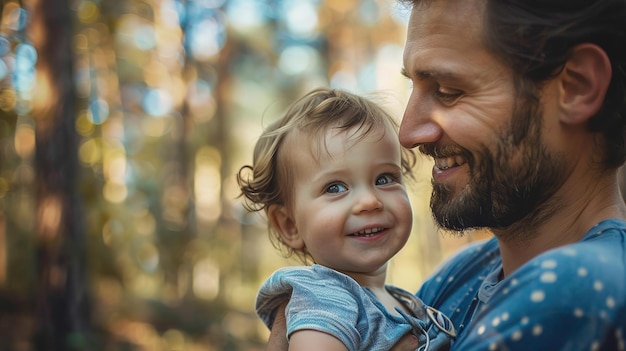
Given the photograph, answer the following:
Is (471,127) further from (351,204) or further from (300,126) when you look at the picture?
(300,126)

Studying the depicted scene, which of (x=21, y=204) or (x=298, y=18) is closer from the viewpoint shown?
(x=21, y=204)

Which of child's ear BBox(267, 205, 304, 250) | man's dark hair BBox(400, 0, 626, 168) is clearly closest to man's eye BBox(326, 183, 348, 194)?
child's ear BBox(267, 205, 304, 250)

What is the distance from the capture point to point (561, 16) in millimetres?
1979

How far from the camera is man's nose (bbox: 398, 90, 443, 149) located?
7.04 ft

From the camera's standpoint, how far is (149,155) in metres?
26.1

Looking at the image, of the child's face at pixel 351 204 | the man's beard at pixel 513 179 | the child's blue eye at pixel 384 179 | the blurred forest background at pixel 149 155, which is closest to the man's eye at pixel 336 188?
the child's face at pixel 351 204

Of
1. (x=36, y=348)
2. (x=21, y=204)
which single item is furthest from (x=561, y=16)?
(x=21, y=204)

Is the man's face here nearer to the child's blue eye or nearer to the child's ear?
the child's blue eye

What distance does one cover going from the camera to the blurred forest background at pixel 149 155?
715cm

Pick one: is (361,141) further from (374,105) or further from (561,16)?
(561,16)

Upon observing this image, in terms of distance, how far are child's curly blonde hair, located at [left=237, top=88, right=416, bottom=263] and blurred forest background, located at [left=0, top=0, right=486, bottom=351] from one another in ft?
15.9

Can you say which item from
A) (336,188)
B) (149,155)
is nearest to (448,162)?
(336,188)

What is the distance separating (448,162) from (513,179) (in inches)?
8.7

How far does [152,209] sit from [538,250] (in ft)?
60.0
